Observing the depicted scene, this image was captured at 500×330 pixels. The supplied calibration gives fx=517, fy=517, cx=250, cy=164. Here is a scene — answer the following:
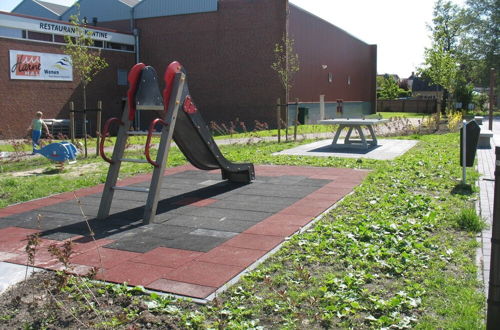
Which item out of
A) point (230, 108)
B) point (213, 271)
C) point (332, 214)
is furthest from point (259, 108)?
point (213, 271)

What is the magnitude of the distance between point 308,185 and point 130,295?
18.2 feet

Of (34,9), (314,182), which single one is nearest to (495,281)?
(314,182)

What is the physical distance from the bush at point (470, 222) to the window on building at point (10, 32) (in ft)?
75.8

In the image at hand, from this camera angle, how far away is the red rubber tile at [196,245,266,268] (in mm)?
4973

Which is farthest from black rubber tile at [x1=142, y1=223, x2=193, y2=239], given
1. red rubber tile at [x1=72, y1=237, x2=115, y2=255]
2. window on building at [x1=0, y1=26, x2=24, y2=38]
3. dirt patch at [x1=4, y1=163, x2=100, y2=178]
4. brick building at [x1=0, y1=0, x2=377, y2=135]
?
window on building at [x1=0, y1=26, x2=24, y2=38]

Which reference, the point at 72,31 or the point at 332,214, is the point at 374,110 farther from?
the point at 332,214

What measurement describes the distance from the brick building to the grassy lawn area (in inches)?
857

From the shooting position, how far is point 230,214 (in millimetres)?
7074

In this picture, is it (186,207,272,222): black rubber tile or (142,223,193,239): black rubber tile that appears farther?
(186,207,272,222): black rubber tile

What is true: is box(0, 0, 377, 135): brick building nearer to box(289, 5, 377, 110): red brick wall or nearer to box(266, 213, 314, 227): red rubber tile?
box(289, 5, 377, 110): red brick wall

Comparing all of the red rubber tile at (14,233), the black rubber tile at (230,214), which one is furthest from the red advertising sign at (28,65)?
the black rubber tile at (230,214)

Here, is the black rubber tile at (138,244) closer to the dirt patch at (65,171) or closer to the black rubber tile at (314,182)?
the black rubber tile at (314,182)

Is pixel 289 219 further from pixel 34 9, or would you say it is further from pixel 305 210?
pixel 34 9

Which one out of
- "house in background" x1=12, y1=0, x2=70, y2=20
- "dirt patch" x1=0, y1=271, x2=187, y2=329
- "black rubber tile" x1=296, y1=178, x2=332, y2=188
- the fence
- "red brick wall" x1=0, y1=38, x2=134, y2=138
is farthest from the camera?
the fence
